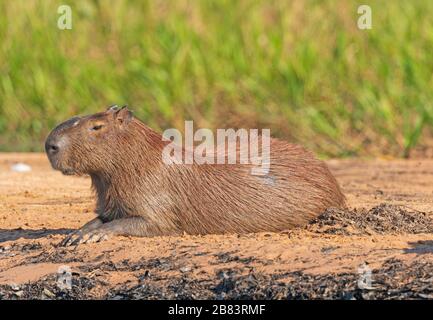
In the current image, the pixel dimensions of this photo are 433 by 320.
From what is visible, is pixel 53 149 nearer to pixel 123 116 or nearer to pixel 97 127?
pixel 97 127

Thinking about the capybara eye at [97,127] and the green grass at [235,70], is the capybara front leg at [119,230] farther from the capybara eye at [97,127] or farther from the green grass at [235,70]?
the green grass at [235,70]

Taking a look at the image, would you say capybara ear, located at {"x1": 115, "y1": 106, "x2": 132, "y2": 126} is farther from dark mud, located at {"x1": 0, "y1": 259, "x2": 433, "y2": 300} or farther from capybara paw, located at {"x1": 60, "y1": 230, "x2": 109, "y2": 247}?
dark mud, located at {"x1": 0, "y1": 259, "x2": 433, "y2": 300}

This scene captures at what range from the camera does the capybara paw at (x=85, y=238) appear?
19.6ft

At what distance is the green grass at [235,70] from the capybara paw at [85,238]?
15.0 ft

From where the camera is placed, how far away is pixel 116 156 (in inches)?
242

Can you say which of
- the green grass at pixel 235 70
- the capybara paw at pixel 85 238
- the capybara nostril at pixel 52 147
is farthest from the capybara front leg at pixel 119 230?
the green grass at pixel 235 70

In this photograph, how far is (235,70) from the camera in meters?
10.8

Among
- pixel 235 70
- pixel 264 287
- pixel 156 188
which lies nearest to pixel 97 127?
pixel 156 188

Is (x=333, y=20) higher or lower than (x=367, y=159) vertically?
higher

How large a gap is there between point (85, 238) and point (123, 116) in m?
0.74

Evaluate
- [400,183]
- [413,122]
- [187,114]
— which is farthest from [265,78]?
[400,183]

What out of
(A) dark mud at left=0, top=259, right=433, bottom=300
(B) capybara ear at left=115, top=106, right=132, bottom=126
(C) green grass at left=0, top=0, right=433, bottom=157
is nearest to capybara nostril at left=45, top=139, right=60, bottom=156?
(B) capybara ear at left=115, top=106, right=132, bottom=126

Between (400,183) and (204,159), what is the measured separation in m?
2.57
